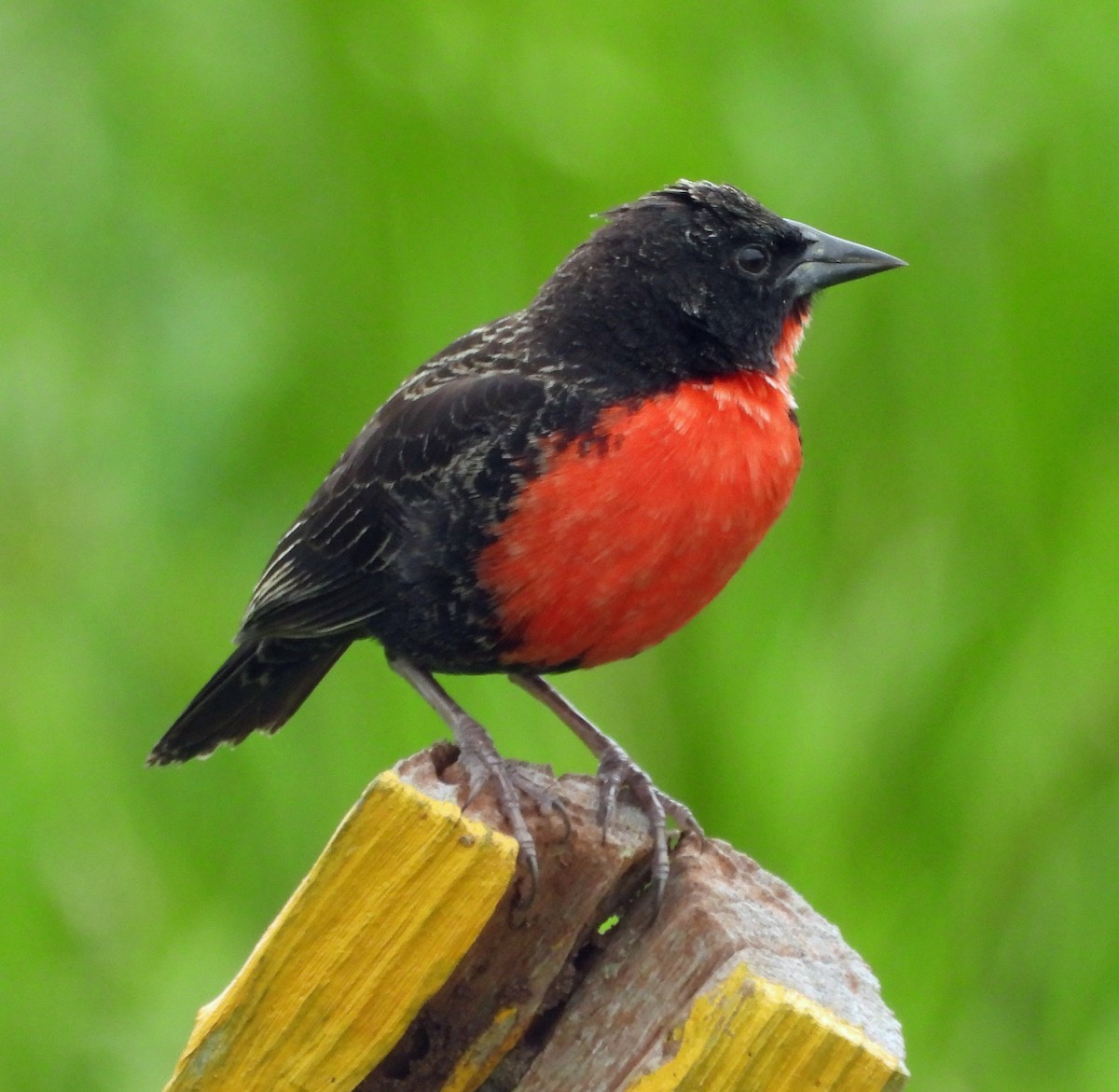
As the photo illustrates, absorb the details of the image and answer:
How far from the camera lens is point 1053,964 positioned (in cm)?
347

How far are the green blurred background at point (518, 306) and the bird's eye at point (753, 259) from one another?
13.6 inches

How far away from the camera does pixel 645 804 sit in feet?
8.77

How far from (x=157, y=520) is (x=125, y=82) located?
957 mm

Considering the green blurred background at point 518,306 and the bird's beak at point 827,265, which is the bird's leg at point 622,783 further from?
the bird's beak at point 827,265

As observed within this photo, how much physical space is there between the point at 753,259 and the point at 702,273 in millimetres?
112

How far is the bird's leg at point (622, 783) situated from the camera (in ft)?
7.95

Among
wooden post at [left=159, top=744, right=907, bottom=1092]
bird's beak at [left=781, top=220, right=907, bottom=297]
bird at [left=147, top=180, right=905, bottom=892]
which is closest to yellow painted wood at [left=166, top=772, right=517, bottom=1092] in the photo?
wooden post at [left=159, top=744, right=907, bottom=1092]

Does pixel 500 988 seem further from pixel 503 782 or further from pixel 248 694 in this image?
pixel 248 694

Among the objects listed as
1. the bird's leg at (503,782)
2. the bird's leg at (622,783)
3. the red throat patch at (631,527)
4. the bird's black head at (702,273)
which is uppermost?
the bird's black head at (702,273)

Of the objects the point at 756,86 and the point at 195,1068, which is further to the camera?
the point at 756,86

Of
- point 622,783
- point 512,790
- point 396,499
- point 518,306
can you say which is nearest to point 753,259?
point 518,306

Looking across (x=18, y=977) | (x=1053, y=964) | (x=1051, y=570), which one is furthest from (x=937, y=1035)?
(x=18, y=977)

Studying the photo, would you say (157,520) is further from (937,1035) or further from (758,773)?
(937,1035)

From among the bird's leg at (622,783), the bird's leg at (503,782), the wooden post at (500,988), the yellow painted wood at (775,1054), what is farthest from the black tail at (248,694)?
the yellow painted wood at (775,1054)
